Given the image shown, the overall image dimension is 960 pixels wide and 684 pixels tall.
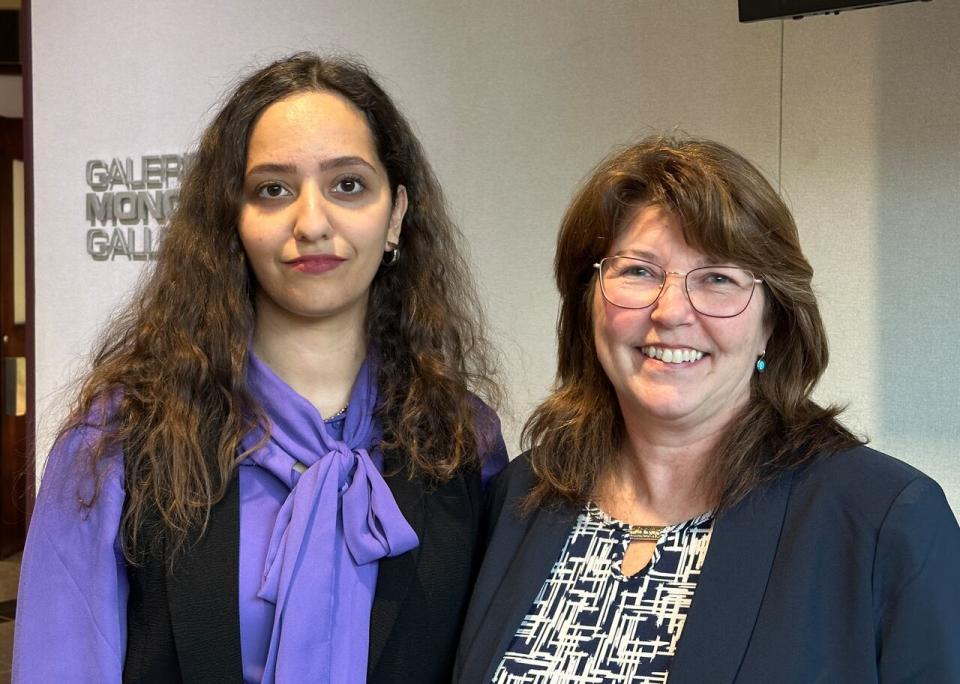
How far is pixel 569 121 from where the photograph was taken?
13.2 ft

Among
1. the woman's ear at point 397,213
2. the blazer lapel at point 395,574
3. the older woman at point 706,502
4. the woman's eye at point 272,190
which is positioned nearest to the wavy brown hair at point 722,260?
the older woman at point 706,502

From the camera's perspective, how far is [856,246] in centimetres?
360

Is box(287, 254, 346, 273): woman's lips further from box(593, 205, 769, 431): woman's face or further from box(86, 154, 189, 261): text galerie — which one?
box(86, 154, 189, 261): text galerie

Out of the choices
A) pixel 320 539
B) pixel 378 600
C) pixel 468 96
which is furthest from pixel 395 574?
pixel 468 96

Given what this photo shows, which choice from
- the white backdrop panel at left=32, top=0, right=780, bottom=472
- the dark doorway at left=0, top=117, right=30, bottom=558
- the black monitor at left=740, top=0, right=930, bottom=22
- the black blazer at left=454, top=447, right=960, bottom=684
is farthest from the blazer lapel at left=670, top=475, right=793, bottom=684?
the dark doorway at left=0, top=117, right=30, bottom=558

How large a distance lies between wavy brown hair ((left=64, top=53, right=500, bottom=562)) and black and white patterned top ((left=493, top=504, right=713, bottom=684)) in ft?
1.26

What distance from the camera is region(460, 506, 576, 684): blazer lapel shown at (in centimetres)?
175

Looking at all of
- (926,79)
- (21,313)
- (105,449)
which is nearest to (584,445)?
(105,449)

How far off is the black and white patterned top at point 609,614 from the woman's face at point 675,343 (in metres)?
0.19

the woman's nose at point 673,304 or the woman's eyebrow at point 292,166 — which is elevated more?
the woman's eyebrow at point 292,166

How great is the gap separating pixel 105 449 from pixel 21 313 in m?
6.40

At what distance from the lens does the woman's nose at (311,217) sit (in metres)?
1.85

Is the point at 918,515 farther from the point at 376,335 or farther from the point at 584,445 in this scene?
the point at 376,335

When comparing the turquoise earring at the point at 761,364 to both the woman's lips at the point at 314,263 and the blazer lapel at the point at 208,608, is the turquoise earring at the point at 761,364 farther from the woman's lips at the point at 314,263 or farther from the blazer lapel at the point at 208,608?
the blazer lapel at the point at 208,608
